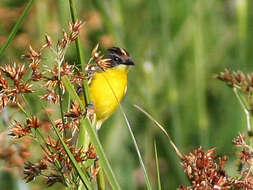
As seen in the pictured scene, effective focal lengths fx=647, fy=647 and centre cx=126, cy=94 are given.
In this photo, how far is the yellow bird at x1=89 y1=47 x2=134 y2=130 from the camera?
346cm

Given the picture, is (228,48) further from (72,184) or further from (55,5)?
(72,184)

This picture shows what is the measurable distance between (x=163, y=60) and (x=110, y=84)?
2.71ft

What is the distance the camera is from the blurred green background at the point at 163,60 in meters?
3.83

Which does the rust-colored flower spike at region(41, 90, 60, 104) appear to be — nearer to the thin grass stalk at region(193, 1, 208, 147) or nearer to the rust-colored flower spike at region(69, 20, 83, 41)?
the rust-colored flower spike at region(69, 20, 83, 41)

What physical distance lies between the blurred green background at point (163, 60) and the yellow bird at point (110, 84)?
0.09m

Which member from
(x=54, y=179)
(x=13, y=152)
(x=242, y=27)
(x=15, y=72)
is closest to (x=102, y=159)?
(x=54, y=179)

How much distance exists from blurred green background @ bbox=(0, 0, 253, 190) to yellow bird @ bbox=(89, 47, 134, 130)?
0.30ft

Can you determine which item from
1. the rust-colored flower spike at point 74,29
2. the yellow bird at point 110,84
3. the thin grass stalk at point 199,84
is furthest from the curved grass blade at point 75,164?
the thin grass stalk at point 199,84

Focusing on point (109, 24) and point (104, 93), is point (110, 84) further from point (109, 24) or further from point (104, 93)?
point (109, 24)

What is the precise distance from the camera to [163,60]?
421cm

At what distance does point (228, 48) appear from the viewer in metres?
6.16

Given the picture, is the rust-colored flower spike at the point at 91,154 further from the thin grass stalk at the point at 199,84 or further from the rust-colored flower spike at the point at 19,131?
the thin grass stalk at the point at 199,84

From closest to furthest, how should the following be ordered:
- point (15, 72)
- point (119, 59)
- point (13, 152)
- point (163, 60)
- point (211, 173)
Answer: point (15, 72), point (211, 173), point (13, 152), point (119, 59), point (163, 60)

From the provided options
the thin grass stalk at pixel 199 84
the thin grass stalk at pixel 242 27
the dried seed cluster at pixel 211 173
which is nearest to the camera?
the dried seed cluster at pixel 211 173
